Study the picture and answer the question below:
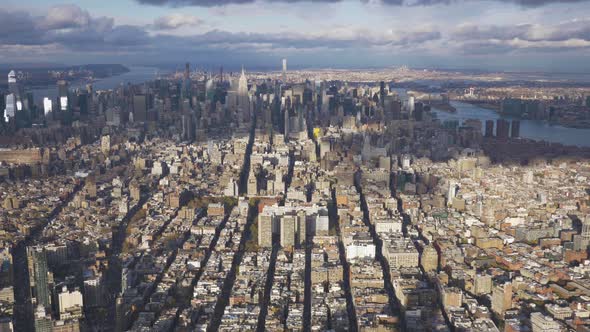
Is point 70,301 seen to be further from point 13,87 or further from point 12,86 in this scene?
point 12,86

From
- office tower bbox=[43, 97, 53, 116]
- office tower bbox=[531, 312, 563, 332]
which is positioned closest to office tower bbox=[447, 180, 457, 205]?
office tower bbox=[531, 312, 563, 332]

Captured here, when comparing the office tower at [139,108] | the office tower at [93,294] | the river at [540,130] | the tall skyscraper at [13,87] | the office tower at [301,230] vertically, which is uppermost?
the tall skyscraper at [13,87]

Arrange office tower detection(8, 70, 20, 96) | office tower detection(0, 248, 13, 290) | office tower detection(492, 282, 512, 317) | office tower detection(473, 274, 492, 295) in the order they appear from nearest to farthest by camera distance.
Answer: office tower detection(492, 282, 512, 317) < office tower detection(473, 274, 492, 295) < office tower detection(0, 248, 13, 290) < office tower detection(8, 70, 20, 96)

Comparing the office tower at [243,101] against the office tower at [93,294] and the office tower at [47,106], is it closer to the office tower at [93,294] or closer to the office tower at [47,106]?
the office tower at [47,106]

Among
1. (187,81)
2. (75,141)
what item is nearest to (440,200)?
(75,141)

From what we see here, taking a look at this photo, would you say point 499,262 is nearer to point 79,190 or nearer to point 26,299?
point 26,299

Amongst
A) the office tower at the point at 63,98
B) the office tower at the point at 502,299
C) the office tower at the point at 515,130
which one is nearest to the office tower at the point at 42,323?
the office tower at the point at 502,299

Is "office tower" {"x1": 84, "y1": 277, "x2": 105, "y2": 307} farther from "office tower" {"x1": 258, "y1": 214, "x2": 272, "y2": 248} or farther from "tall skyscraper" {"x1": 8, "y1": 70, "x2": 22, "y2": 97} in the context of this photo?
"tall skyscraper" {"x1": 8, "y1": 70, "x2": 22, "y2": 97}
